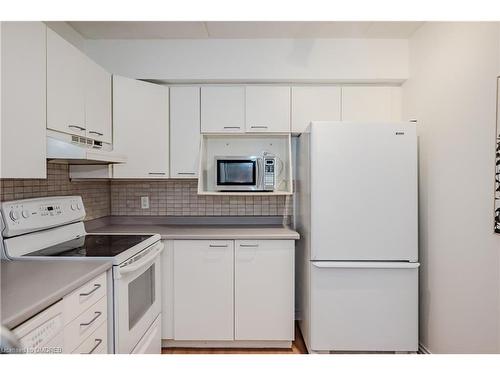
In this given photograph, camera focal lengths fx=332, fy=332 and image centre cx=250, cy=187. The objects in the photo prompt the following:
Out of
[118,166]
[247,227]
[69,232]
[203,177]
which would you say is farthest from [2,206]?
[247,227]

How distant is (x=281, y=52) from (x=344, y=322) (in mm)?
2003

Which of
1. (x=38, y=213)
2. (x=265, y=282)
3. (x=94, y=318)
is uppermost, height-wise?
(x=38, y=213)

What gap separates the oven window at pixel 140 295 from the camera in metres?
1.81

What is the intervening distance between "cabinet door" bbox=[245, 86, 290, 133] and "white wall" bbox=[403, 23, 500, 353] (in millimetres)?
939

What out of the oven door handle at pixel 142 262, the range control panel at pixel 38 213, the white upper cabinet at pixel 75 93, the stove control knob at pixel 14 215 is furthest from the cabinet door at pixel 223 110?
the stove control knob at pixel 14 215

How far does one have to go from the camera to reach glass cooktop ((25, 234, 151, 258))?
1702 millimetres

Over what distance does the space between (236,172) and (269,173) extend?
0.26 meters

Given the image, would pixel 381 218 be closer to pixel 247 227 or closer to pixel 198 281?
pixel 247 227

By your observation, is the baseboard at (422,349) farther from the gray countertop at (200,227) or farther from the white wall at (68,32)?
the white wall at (68,32)

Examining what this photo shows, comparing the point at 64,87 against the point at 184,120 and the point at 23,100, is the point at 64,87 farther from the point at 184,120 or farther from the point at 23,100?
the point at 184,120

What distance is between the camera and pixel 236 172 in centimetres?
261

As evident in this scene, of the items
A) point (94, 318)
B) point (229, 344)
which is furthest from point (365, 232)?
point (94, 318)

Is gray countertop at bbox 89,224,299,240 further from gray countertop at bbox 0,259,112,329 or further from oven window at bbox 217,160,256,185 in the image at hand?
gray countertop at bbox 0,259,112,329

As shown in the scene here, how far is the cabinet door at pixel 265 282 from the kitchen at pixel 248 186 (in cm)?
1
